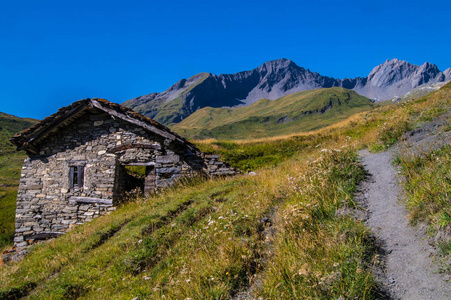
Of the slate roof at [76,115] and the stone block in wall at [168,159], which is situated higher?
the slate roof at [76,115]

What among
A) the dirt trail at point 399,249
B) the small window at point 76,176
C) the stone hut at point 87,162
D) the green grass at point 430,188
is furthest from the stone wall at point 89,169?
the green grass at point 430,188

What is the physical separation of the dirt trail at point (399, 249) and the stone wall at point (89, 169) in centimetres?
837

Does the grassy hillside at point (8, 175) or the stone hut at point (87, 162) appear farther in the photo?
the grassy hillside at point (8, 175)

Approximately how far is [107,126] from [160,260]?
913 cm

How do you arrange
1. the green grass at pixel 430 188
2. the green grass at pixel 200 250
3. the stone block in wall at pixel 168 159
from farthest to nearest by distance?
the stone block in wall at pixel 168 159, the green grass at pixel 200 250, the green grass at pixel 430 188

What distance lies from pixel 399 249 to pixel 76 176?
531 inches

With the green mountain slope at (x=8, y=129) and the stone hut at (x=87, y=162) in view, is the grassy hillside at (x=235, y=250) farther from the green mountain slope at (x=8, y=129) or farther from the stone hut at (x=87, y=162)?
the green mountain slope at (x=8, y=129)

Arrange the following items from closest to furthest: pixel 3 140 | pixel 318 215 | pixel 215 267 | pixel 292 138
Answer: pixel 215 267
pixel 318 215
pixel 292 138
pixel 3 140

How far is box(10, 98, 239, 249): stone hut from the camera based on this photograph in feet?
41.3

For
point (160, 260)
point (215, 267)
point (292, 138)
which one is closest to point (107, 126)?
point (160, 260)

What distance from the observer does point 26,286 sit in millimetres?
6969

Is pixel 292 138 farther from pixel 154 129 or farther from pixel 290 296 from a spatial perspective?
pixel 290 296

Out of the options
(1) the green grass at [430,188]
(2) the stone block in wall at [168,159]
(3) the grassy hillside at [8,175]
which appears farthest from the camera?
(3) the grassy hillside at [8,175]

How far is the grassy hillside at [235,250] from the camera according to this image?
3.80m
